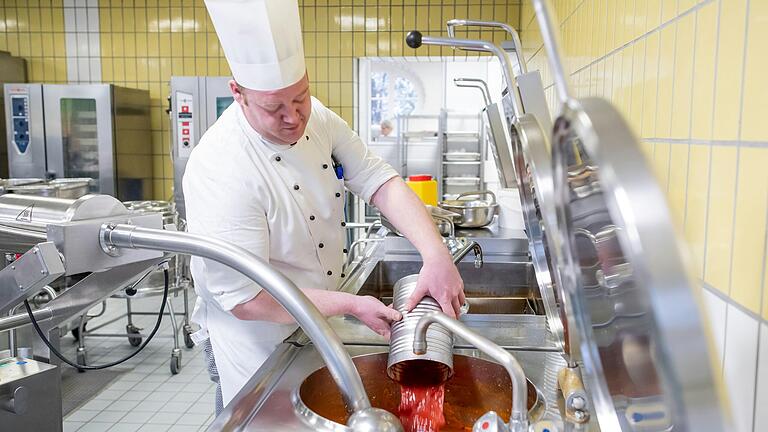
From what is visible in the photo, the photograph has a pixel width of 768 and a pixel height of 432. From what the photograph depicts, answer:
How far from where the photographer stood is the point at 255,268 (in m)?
0.83

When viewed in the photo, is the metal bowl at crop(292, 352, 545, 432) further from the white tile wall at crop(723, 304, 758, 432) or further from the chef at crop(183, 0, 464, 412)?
the white tile wall at crop(723, 304, 758, 432)

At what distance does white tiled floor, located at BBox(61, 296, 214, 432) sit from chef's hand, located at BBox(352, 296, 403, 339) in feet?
6.74

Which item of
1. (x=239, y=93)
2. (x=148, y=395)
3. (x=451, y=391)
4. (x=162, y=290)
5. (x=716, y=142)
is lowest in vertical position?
(x=148, y=395)

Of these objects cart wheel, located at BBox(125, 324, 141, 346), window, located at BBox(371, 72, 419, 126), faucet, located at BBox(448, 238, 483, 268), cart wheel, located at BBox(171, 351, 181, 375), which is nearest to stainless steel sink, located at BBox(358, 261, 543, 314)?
faucet, located at BBox(448, 238, 483, 268)

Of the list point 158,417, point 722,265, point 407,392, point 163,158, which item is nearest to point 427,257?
point 407,392

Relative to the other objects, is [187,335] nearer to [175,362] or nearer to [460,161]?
[175,362]

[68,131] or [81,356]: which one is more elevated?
[68,131]

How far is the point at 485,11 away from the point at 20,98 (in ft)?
13.8

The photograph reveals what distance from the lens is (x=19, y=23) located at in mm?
6266

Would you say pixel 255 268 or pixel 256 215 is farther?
pixel 256 215

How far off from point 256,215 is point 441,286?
1.63 feet

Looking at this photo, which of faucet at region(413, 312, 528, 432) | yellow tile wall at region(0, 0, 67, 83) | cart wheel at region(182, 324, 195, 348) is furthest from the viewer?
yellow tile wall at region(0, 0, 67, 83)

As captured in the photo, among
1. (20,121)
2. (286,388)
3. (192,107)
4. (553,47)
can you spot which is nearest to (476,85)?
(286,388)

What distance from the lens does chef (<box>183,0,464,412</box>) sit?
4.89 feet
